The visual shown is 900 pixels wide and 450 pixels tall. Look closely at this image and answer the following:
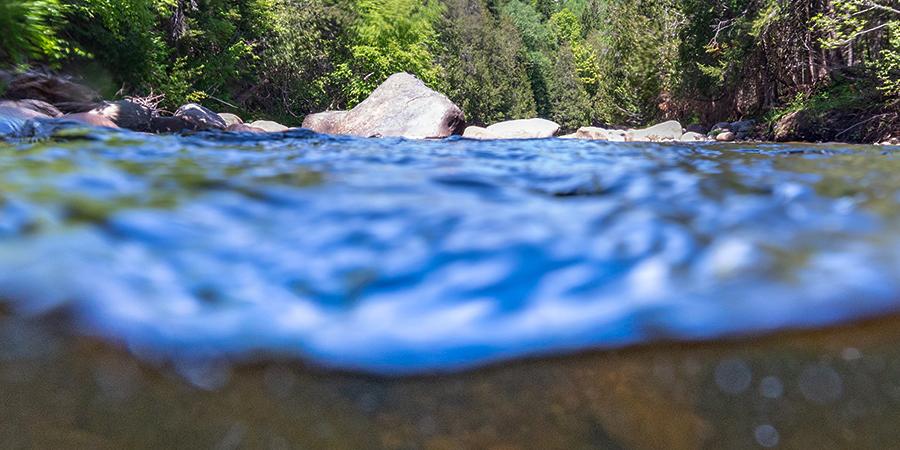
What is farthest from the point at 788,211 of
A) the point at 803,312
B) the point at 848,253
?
the point at 803,312

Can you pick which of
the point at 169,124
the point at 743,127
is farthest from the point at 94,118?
the point at 743,127

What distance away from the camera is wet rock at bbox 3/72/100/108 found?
27.2ft

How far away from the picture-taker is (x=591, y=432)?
2.64 ft

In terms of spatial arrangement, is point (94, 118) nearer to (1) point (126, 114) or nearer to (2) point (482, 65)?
(1) point (126, 114)

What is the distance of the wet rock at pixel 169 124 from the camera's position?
8.45 m

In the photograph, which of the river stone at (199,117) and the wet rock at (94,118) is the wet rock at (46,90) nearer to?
the wet rock at (94,118)

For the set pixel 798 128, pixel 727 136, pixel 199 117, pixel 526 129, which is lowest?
pixel 727 136

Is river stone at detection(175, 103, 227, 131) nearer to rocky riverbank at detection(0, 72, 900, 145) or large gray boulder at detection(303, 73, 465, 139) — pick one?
rocky riverbank at detection(0, 72, 900, 145)

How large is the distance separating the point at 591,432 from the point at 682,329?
26 centimetres

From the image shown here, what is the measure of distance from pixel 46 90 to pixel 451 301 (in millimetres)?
10985

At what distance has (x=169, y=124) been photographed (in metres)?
8.77

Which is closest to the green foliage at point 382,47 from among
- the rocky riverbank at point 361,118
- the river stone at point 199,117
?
the rocky riverbank at point 361,118

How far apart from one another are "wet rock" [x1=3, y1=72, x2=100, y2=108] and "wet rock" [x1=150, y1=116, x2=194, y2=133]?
1.59 m

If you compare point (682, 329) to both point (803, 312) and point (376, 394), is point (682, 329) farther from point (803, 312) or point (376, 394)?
point (376, 394)
